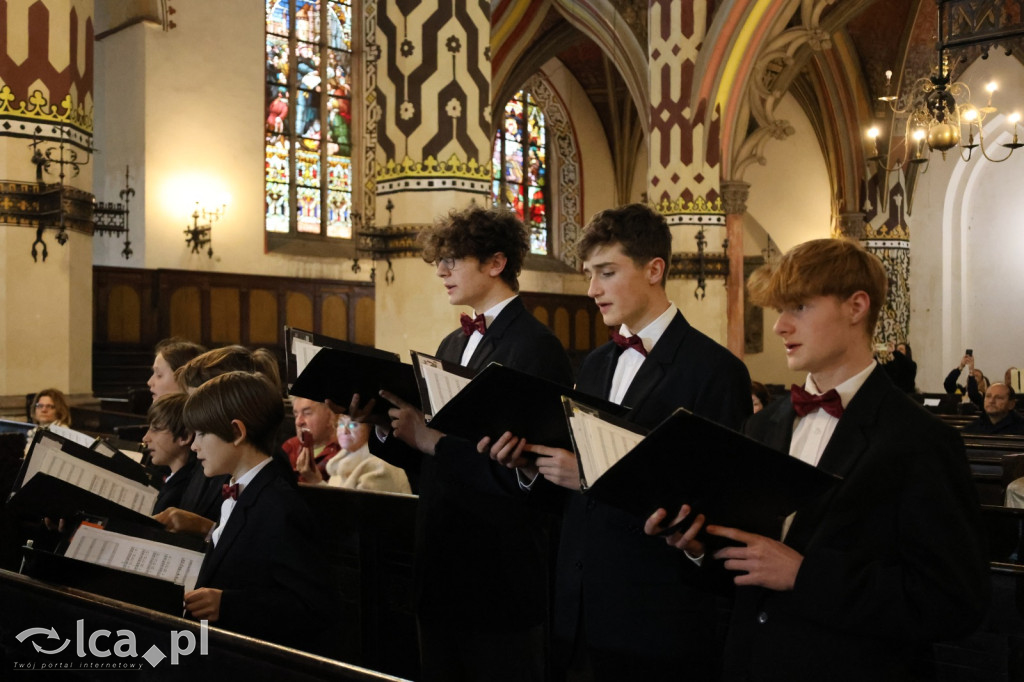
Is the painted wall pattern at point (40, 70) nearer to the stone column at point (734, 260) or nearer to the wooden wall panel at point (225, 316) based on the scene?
the wooden wall panel at point (225, 316)

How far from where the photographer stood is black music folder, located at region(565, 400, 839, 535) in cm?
160

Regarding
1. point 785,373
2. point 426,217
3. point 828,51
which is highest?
point 828,51

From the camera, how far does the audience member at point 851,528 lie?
170 centimetres

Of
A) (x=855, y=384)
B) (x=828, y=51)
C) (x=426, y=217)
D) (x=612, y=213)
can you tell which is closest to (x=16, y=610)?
(x=612, y=213)

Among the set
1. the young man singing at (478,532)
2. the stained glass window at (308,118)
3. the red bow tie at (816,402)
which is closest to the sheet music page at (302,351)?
the young man singing at (478,532)

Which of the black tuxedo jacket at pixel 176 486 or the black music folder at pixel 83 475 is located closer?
the black music folder at pixel 83 475

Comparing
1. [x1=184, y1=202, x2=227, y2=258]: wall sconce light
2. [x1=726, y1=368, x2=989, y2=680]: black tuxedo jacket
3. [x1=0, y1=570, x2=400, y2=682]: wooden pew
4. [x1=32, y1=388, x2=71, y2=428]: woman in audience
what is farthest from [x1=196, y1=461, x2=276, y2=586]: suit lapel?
[x1=184, y1=202, x2=227, y2=258]: wall sconce light

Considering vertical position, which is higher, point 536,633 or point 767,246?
point 767,246

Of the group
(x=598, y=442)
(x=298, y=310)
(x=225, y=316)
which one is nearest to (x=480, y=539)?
(x=598, y=442)

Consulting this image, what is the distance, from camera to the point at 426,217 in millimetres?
8352

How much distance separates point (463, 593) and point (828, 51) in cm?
1754

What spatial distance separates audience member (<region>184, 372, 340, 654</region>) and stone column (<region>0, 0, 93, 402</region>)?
622 centimetres

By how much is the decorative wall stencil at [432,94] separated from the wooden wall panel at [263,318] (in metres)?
6.89

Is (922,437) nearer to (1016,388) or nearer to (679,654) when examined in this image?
(679,654)
